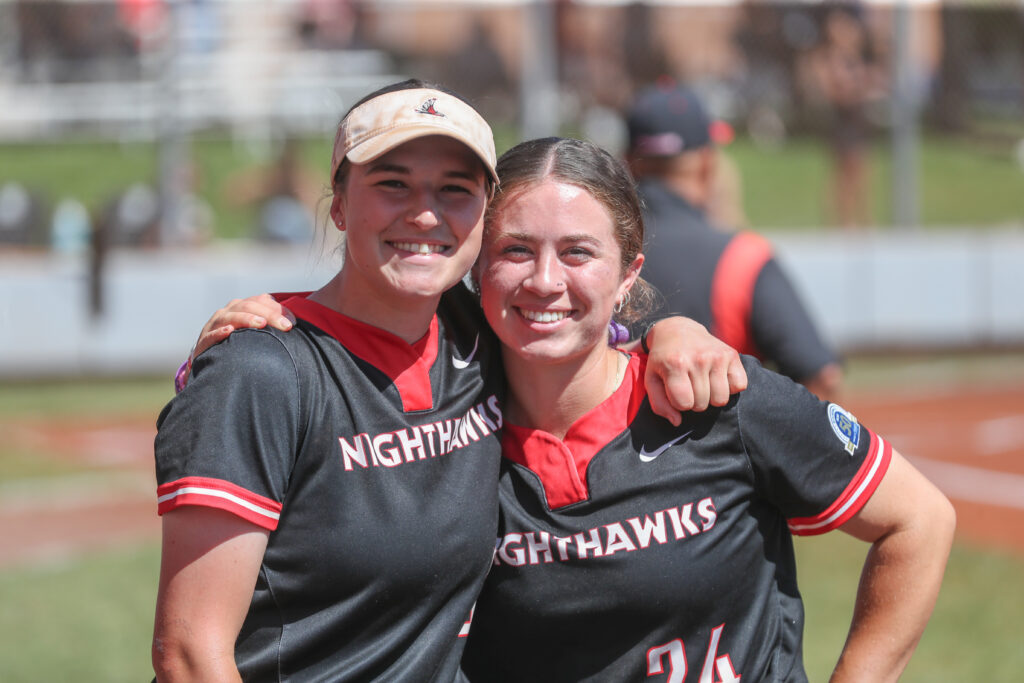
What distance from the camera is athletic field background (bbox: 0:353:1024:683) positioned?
16.9 ft

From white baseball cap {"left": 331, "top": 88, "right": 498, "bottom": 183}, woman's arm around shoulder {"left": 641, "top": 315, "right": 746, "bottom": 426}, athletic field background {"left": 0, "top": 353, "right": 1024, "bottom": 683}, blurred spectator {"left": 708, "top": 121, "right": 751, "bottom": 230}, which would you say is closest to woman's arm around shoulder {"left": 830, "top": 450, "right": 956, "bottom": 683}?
woman's arm around shoulder {"left": 641, "top": 315, "right": 746, "bottom": 426}

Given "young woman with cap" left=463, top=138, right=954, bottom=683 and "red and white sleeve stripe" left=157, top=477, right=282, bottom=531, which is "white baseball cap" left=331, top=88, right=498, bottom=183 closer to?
"young woman with cap" left=463, top=138, right=954, bottom=683

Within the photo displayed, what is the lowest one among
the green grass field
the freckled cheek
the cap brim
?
the green grass field

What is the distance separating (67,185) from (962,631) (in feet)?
31.1

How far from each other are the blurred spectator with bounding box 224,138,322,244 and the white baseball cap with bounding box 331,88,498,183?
938cm

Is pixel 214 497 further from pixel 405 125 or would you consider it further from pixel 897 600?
pixel 897 600

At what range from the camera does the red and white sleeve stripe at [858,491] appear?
247 cm

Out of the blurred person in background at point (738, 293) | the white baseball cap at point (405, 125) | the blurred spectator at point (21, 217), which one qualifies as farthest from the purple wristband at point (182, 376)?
the blurred spectator at point (21, 217)

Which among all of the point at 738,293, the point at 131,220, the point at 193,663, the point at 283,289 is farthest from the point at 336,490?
the point at 131,220

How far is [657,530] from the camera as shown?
2398 millimetres

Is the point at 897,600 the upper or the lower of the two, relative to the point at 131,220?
upper

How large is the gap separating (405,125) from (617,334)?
2.74 ft

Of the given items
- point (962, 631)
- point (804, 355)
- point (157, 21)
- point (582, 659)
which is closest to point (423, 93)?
point (582, 659)

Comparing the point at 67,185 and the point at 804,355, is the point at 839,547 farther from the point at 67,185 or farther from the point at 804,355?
the point at 67,185
